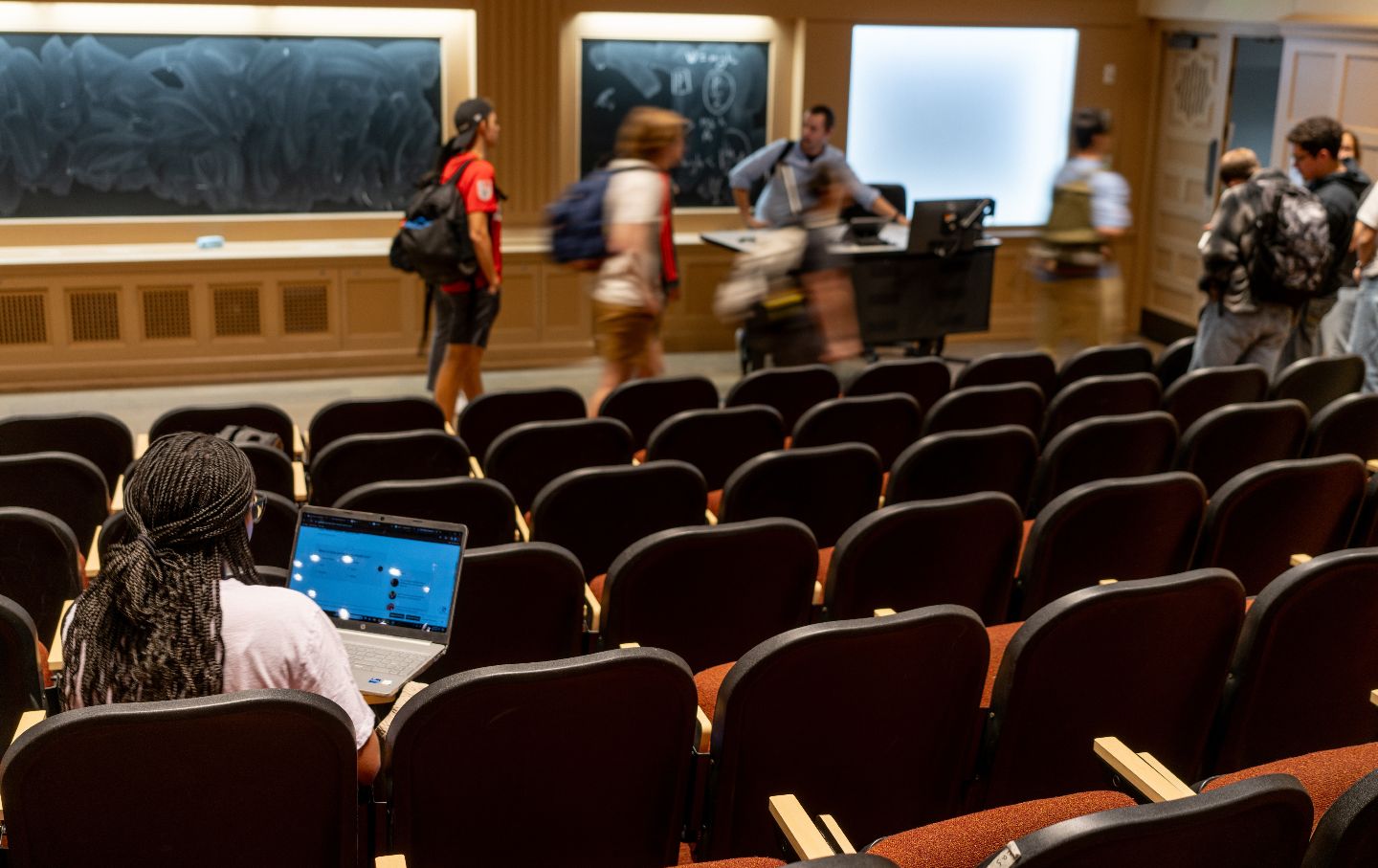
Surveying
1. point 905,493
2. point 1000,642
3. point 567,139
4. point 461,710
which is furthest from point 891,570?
point 567,139

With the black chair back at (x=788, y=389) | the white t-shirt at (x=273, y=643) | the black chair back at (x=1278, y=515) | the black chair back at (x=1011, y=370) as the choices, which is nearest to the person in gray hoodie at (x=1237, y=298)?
the black chair back at (x=1011, y=370)

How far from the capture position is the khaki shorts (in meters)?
5.66

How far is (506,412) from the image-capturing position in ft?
16.1

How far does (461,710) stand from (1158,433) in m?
2.80

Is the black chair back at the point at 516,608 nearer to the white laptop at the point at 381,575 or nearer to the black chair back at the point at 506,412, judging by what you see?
the white laptop at the point at 381,575

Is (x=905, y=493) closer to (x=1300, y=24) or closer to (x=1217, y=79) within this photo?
(x=1300, y=24)

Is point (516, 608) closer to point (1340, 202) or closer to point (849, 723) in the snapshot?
point (849, 723)

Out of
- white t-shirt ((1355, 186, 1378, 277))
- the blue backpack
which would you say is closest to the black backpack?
the blue backpack

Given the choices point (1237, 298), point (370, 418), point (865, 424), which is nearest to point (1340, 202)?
point (1237, 298)

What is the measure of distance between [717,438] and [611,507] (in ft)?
2.91

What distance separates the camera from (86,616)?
210 centimetres

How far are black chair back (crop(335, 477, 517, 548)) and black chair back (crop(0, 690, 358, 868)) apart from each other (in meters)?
1.37

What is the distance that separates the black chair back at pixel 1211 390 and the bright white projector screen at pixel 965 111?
425 cm

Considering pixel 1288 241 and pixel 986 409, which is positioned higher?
pixel 1288 241
